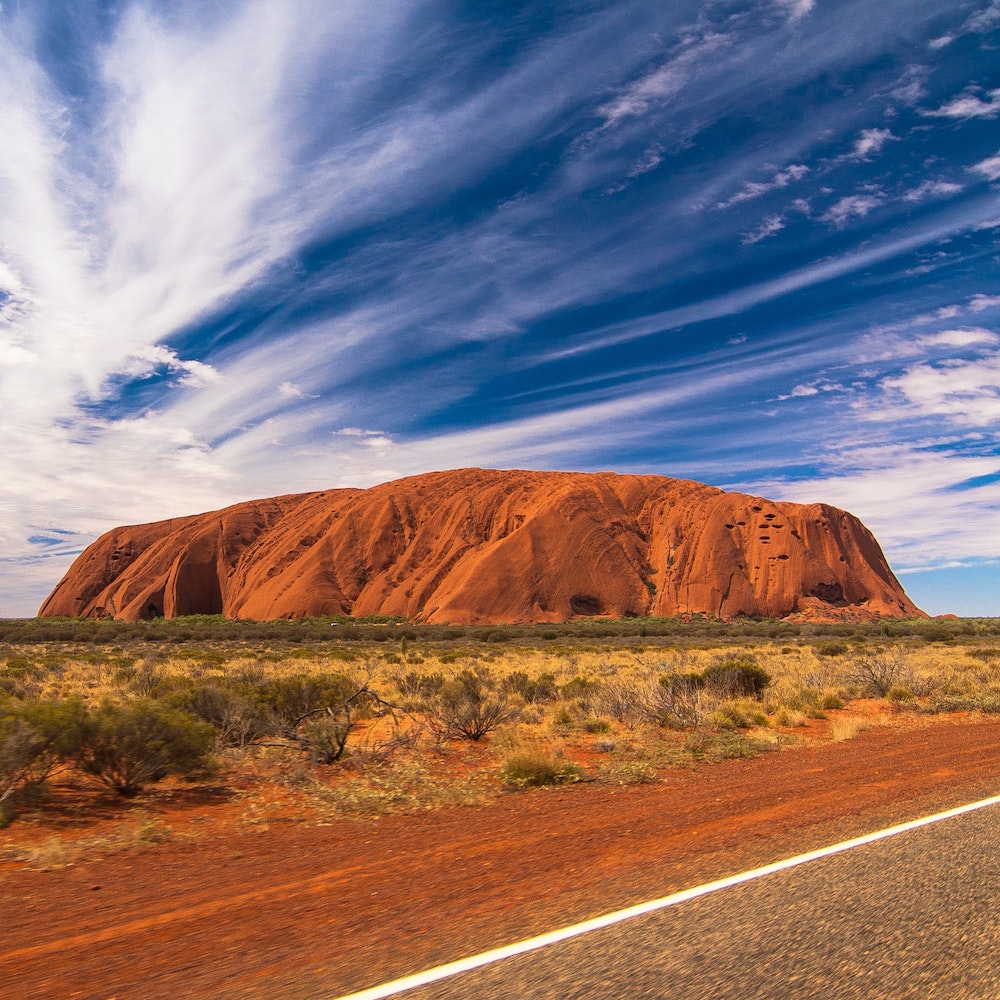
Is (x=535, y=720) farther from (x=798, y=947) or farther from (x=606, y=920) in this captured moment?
(x=798, y=947)

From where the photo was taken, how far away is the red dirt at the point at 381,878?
3723 mm

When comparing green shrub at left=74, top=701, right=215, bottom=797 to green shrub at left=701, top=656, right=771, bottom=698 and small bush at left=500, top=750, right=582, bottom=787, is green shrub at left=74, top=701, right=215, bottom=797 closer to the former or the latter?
small bush at left=500, top=750, right=582, bottom=787

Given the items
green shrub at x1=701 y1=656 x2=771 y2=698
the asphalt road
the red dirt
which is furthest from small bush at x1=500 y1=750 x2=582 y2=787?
green shrub at x1=701 y1=656 x2=771 y2=698

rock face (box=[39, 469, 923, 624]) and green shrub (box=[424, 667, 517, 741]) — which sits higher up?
rock face (box=[39, 469, 923, 624])

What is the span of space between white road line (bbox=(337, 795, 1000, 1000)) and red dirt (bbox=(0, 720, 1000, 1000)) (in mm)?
117

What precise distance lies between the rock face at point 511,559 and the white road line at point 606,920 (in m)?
64.9

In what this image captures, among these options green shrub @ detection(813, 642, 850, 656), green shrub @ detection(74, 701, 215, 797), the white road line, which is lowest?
green shrub @ detection(813, 642, 850, 656)

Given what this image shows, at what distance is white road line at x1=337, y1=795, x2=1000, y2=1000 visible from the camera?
3426 millimetres

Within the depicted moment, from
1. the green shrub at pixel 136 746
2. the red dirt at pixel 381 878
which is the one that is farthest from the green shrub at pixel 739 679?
the green shrub at pixel 136 746

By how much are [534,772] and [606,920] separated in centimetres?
437

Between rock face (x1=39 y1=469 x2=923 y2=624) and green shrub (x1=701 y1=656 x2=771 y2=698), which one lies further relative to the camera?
rock face (x1=39 y1=469 x2=923 y2=624)

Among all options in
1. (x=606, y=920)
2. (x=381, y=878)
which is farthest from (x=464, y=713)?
(x=606, y=920)

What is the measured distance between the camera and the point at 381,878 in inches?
201

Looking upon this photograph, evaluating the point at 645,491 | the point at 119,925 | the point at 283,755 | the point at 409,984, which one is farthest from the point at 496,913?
the point at 645,491
